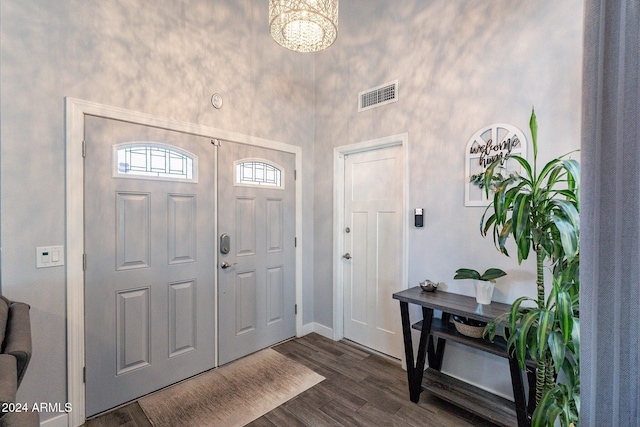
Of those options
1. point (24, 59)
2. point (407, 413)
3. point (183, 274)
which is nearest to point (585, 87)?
point (407, 413)

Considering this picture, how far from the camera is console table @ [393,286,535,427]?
1.73 meters

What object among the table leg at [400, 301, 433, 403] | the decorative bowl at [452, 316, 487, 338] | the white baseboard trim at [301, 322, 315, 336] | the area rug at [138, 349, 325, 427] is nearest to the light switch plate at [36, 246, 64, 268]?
the area rug at [138, 349, 325, 427]

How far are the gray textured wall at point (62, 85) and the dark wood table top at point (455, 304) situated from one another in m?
2.17

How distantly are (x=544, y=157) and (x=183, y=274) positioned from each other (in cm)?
286

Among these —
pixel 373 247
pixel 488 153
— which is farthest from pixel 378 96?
pixel 373 247

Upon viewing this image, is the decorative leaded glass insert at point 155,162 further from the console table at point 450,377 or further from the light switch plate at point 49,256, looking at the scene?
the console table at point 450,377

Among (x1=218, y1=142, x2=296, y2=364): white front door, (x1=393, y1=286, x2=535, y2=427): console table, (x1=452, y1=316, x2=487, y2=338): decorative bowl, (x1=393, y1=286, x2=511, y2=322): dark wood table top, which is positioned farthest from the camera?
(x1=218, y1=142, x2=296, y2=364): white front door

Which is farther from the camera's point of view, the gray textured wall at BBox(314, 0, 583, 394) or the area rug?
the area rug

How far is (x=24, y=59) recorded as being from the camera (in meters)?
1.77

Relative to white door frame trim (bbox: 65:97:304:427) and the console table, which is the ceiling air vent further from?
white door frame trim (bbox: 65:97:304:427)

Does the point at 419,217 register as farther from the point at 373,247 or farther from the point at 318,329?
the point at 318,329

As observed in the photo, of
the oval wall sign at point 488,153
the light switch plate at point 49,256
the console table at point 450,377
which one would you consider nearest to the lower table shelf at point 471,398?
the console table at point 450,377

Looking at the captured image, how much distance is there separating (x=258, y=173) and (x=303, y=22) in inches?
60.2

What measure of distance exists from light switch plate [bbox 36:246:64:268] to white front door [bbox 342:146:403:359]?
2394 mm
